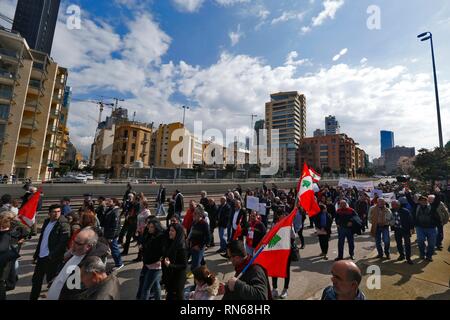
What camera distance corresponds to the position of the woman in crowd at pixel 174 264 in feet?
11.9

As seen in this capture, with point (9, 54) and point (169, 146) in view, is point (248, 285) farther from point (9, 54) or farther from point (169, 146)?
point (169, 146)

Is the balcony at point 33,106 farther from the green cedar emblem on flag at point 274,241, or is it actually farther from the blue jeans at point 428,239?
the blue jeans at point 428,239

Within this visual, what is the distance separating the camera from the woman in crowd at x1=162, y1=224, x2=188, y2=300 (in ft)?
11.9

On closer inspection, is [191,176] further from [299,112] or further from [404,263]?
[299,112]

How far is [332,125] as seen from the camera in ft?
611

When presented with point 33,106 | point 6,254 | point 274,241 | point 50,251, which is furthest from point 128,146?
point 274,241

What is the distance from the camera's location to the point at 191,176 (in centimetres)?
4166

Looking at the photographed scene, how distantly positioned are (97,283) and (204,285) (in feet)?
4.07

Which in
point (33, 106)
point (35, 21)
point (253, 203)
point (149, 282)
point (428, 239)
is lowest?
point (149, 282)

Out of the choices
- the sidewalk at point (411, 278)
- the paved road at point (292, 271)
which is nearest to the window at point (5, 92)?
the paved road at point (292, 271)

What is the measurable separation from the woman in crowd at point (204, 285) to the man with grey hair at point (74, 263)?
1318mm

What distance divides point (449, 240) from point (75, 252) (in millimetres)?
11914

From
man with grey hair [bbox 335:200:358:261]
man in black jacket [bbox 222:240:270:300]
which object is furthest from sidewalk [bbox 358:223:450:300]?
man in black jacket [bbox 222:240:270:300]
